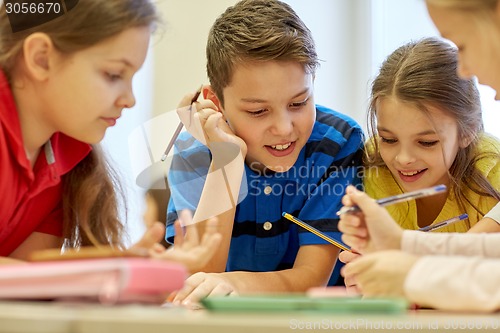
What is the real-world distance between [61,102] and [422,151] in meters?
0.62

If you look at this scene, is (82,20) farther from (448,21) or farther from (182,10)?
(182,10)

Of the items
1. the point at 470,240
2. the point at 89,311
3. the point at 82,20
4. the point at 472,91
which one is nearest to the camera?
the point at 89,311

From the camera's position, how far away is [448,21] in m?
0.76

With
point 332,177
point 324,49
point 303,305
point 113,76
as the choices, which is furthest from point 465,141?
point 324,49

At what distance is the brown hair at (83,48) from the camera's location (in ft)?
2.72

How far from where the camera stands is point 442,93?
3.85 feet

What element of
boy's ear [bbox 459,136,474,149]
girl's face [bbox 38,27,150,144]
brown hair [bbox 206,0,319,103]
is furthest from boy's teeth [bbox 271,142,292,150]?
girl's face [bbox 38,27,150,144]

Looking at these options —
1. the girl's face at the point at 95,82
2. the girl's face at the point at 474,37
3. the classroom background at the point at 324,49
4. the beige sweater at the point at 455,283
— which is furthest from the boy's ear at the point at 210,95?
the beige sweater at the point at 455,283

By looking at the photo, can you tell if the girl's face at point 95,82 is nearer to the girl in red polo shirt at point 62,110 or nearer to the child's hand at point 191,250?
the girl in red polo shirt at point 62,110

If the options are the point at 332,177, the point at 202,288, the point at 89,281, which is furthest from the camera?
the point at 332,177

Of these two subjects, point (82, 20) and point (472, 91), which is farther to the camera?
point (472, 91)

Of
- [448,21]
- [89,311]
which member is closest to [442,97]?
[448,21]

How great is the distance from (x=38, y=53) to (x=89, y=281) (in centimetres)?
44

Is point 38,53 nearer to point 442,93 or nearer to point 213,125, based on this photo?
point 213,125
